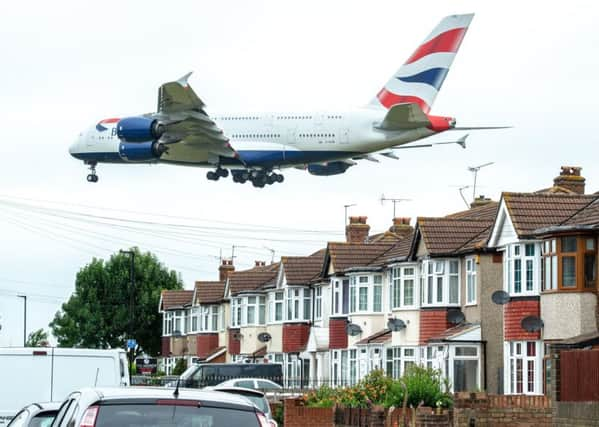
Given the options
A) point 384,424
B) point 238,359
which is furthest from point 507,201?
point 238,359

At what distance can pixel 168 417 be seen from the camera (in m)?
10.9

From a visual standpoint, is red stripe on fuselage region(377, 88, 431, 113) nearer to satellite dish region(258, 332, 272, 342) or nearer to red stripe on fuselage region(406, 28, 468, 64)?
red stripe on fuselage region(406, 28, 468, 64)

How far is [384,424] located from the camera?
2842 cm

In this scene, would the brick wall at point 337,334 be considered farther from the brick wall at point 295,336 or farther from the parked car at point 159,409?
the parked car at point 159,409

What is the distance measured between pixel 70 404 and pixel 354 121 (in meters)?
52.6

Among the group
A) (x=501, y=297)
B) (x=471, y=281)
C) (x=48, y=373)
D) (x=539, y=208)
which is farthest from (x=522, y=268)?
(x=48, y=373)

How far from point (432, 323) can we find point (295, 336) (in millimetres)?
24866

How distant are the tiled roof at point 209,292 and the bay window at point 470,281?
45.1 meters

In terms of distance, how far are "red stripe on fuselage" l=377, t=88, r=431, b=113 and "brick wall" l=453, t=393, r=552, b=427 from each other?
43.0 meters

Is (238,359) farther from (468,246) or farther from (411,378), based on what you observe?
(411,378)

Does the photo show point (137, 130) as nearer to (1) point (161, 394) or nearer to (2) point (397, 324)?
(2) point (397, 324)

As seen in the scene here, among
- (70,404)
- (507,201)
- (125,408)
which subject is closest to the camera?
(125,408)

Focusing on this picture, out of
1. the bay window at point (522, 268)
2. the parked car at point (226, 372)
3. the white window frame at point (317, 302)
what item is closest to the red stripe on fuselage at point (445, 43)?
the white window frame at point (317, 302)

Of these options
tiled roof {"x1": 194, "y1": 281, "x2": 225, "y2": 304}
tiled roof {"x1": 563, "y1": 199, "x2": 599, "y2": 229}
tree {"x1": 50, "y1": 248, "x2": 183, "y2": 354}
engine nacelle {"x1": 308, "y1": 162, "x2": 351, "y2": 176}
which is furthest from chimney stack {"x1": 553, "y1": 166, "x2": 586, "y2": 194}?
tree {"x1": 50, "y1": 248, "x2": 183, "y2": 354}
